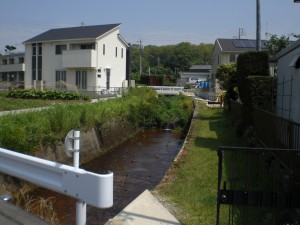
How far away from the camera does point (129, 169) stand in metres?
12.0

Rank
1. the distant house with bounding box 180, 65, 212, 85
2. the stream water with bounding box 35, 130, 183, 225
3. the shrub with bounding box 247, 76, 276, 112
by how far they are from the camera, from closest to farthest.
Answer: the stream water with bounding box 35, 130, 183, 225 → the shrub with bounding box 247, 76, 276, 112 → the distant house with bounding box 180, 65, 212, 85

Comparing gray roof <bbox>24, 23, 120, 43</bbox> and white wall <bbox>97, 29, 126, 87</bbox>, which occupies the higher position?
gray roof <bbox>24, 23, 120, 43</bbox>

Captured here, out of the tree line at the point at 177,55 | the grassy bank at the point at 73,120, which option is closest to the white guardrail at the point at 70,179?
the grassy bank at the point at 73,120

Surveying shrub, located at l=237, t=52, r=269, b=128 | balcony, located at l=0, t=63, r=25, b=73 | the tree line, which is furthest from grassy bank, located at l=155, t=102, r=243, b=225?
the tree line

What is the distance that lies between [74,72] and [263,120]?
3085 centimetres

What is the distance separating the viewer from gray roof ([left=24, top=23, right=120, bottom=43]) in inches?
1542

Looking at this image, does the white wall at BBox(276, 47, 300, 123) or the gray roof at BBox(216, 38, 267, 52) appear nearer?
the white wall at BBox(276, 47, 300, 123)

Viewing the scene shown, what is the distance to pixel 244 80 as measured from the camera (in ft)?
43.5

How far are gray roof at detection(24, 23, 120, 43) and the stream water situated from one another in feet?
69.4

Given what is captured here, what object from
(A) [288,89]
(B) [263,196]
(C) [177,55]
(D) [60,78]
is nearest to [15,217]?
(B) [263,196]

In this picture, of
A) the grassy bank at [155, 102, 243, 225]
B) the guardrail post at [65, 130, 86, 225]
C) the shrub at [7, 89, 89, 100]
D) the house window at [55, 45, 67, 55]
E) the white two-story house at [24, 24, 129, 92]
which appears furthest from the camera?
the house window at [55, 45, 67, 55]

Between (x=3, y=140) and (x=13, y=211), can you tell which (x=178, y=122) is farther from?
(x=13, y=211)

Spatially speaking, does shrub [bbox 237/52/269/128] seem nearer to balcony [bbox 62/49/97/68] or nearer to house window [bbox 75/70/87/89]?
balcony [bbox 62/49/97/68]

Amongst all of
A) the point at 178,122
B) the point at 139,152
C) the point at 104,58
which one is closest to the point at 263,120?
the point at 139,152
